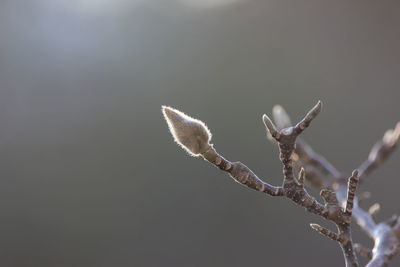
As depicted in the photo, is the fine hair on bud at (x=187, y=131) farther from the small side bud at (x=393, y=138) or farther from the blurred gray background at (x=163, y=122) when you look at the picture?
the blurred gray background at (x=163, y=122)

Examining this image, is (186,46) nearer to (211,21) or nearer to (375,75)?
(211,21)

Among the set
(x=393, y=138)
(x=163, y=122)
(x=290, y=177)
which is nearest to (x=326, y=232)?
(x=290, y=177)

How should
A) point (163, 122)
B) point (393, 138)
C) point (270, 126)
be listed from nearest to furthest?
point (270, 126) < point (393, 138) < point (163, 122)

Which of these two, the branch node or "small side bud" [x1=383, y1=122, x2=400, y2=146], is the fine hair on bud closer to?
the branch node

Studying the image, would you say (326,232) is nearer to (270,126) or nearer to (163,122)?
(270,126)

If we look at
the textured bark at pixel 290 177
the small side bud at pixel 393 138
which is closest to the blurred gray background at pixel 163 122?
the small side bud at pixel 393 138
